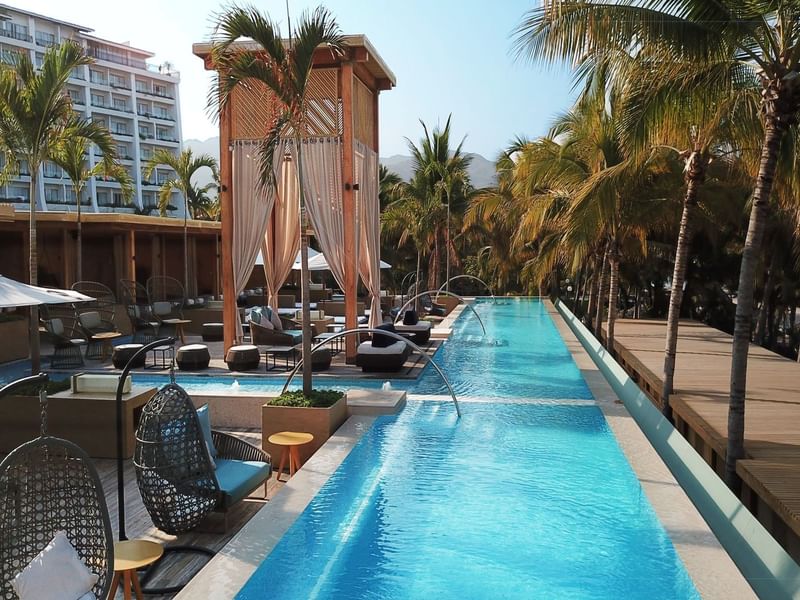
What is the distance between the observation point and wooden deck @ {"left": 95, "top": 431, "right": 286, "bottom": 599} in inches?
191

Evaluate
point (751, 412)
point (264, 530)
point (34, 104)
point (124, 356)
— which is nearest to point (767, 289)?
point (751, 412)

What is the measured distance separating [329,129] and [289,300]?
428 inches

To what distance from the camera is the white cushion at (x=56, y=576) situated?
3.48 metres

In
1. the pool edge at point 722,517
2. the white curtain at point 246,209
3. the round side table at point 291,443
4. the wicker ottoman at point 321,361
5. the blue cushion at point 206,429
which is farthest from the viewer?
the white curtain at point 246,209

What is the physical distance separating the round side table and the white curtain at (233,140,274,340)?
18.3 ft

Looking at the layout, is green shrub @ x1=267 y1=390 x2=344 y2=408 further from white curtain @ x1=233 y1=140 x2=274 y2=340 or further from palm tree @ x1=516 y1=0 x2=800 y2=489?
white curtain @ x1=233 y1=140 x2=274 y2=340

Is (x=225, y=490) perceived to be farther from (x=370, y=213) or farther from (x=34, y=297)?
(x=370, y=213)

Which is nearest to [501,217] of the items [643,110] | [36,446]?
[643,110]

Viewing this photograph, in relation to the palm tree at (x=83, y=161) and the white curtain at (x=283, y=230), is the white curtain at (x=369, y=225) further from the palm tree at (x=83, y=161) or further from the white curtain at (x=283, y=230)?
the palm tree at (x=83, y=161)

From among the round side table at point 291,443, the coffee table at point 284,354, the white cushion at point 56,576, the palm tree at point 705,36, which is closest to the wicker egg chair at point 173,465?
the white cushion at point 56,576

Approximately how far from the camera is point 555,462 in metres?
6.80

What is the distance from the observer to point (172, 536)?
17.9ft

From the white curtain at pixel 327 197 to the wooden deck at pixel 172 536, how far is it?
212 inches

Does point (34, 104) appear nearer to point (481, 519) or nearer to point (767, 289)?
point (481, 519)
